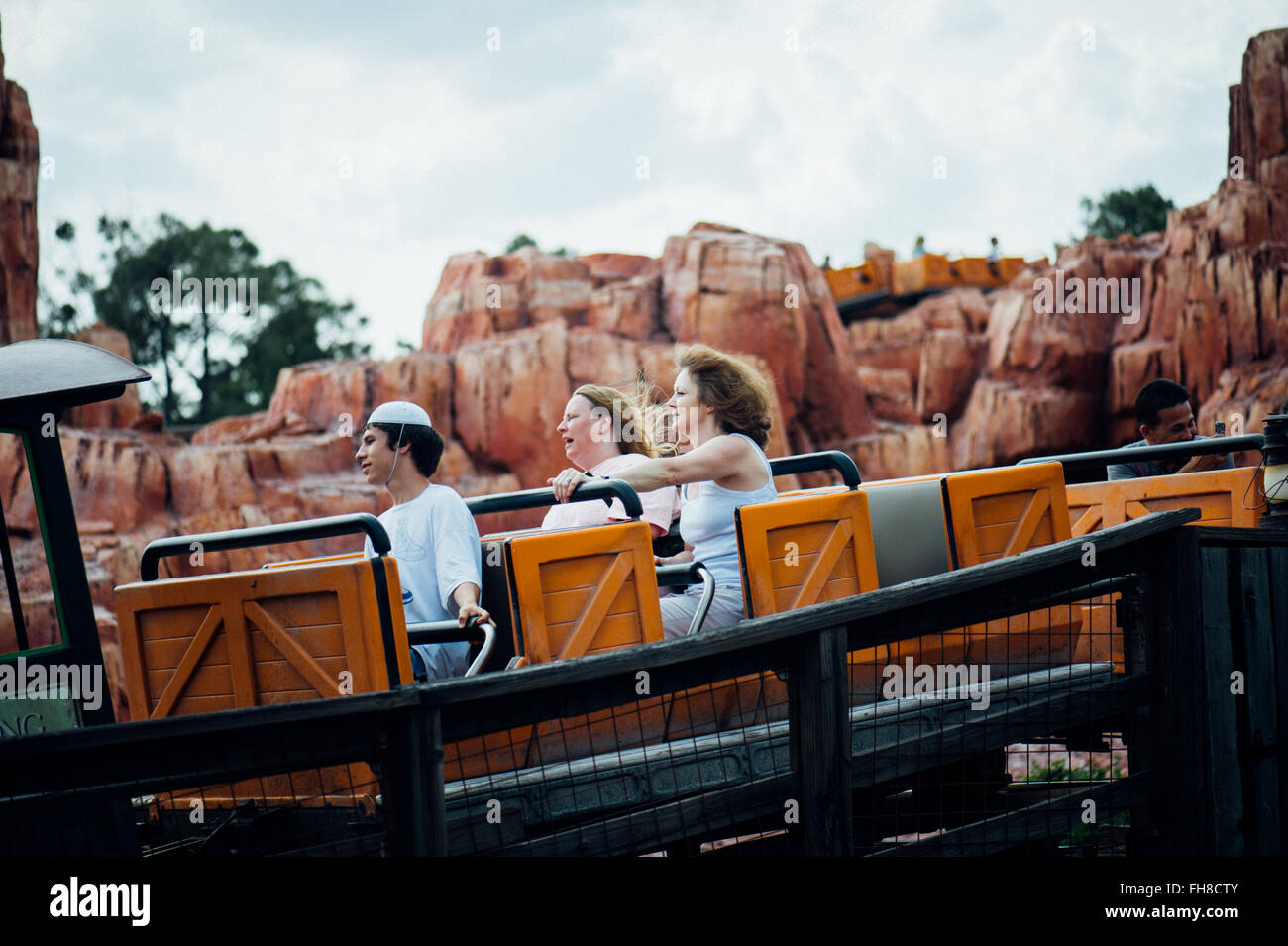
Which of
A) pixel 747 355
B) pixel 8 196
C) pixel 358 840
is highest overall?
pixel 8 196

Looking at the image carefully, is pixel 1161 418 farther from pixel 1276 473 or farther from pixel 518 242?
pixel 518 242

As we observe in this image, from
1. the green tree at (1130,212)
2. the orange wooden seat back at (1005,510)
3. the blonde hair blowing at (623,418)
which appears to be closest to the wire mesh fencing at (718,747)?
the orange wooden seat back at (1005,510)

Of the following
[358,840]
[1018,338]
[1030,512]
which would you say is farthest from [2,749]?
[1018,338]

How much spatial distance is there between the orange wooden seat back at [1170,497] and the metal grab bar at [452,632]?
A: 2.53 m

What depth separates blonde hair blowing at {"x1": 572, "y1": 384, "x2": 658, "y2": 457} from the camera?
4.39 meters

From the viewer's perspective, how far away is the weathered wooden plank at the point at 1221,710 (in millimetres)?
3020

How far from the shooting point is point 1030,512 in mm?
3787

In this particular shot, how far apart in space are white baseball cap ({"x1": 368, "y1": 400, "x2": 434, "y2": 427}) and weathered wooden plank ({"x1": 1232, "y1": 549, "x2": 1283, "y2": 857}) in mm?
2555

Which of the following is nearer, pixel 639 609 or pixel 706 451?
pixel 639 609

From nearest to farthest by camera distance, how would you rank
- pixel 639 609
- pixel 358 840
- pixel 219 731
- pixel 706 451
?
pixel 219 731 → pixel 358 840 → pixel 639 609 → pixel 706 451

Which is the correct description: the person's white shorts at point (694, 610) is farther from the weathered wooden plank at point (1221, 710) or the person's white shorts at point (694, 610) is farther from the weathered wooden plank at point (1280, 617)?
the weathered wooden plank at point (1280, 617)

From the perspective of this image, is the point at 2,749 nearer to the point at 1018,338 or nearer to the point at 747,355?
the point at 747,355

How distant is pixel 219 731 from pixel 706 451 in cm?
201
